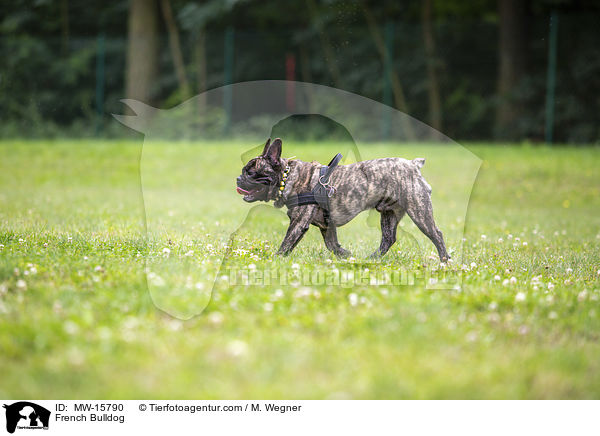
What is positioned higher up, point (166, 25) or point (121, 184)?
point (166, 25)

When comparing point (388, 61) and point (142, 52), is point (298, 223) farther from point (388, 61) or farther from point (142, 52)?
point (142, 52)

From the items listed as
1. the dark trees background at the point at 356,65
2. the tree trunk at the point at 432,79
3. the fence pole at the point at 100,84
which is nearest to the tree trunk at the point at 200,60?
the dark trees background at the point at 356,65

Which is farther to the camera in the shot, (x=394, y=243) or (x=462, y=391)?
(x=394, y=243)

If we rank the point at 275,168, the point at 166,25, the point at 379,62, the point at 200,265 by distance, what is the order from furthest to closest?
the point at 166,25
the point at 379,62
the point at 275,168
the point at 200,265

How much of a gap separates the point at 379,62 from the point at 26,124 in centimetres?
1155

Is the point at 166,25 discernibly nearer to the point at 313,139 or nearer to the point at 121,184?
the point at 121,184

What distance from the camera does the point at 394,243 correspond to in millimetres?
6402

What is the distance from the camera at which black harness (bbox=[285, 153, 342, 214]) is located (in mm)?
5773

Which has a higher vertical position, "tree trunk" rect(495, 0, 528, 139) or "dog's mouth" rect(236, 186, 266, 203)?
"tree trunk" rect(495, 0, 528, 139)

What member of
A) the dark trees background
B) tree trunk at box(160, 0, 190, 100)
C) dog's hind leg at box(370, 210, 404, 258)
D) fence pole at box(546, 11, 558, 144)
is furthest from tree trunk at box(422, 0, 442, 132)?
dog's hind leg at box(370, 210, 404, 258)

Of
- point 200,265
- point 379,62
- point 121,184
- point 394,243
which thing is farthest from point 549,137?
point 200,265
